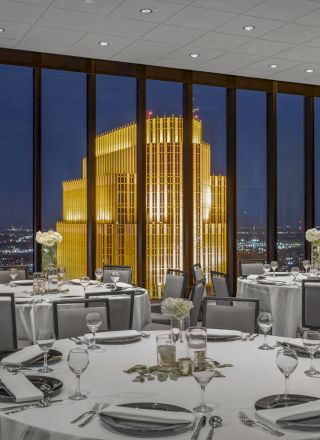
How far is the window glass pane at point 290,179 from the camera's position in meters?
9.95

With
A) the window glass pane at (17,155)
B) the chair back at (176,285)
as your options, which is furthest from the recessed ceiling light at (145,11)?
the chair back at (176,285)

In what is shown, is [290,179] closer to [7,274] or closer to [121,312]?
[7,274]

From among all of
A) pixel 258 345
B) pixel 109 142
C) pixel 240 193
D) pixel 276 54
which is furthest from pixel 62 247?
pixel 258 345

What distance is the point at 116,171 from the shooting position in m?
8.88

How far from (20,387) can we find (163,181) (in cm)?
694

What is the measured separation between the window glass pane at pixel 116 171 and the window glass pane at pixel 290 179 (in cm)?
270

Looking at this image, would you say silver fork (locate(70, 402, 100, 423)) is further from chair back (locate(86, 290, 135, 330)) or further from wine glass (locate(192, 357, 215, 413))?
chair back (locate(86, 290, 135, 330))

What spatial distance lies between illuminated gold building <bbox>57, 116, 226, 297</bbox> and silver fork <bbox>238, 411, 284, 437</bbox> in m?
6.38

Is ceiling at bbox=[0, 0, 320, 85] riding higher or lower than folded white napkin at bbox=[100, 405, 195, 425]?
higher

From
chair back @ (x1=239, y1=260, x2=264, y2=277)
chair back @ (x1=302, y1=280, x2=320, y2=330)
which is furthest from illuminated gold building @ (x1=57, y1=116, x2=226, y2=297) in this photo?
chair back @ (x1=302, y1=280, x2=320, y2=330)

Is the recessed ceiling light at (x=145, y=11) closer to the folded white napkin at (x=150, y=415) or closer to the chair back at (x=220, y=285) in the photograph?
the chair back at (x=220, y=285)

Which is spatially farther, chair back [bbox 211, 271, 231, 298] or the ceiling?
chair back [bbox 211, 271, 231, 298]

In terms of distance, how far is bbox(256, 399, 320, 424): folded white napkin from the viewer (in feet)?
6.70

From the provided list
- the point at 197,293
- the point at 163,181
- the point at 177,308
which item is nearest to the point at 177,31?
the point at 163,181
